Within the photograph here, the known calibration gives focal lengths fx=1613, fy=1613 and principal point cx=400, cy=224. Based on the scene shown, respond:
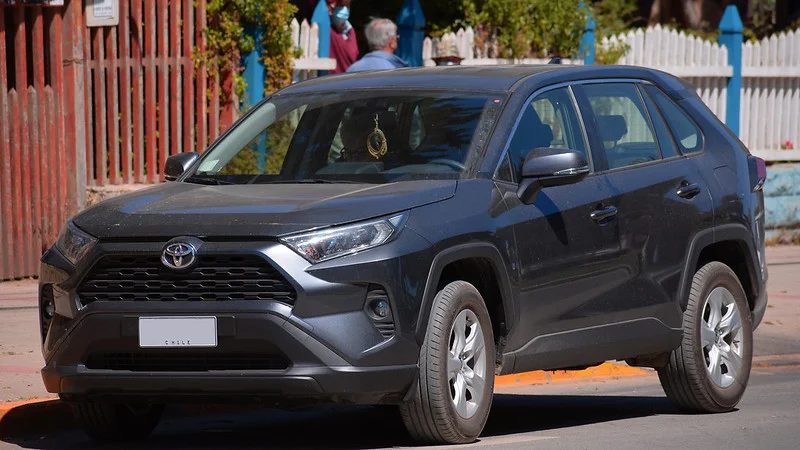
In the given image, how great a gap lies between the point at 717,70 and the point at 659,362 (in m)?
9.68

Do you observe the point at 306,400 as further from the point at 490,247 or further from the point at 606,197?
the point at 606,197

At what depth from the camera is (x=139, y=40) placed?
42.8ft

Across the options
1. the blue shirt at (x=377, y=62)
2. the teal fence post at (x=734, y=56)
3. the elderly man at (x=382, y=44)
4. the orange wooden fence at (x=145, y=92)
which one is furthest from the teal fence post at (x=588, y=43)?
the orange wooden fence at (x=145, y=92)

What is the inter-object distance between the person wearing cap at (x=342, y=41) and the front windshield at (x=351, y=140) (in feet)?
23.8

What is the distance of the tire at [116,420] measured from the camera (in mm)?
7246

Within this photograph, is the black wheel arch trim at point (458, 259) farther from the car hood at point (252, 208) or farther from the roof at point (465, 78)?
the roof at point (465, 78)

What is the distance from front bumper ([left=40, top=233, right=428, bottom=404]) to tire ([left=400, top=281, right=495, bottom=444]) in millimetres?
92

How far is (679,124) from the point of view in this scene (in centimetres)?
849

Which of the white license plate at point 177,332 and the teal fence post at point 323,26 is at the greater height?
the teal fence post at point 323,26

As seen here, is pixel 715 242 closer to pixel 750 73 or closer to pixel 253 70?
pixel 253 70

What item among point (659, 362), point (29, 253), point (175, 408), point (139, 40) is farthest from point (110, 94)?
point (659, 362)

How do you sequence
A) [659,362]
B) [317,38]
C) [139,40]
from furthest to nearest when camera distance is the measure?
[317,38]
[139,40]
[659,362]

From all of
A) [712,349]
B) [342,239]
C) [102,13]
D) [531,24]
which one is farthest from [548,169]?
[531,24]

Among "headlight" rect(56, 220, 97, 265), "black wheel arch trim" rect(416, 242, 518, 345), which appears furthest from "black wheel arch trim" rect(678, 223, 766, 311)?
"headlight" rect(56, 220, 97, 265)
